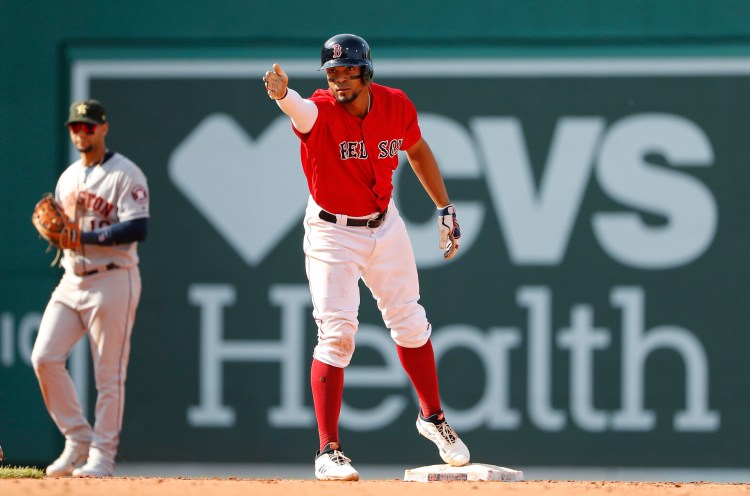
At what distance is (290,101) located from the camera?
4.62 meters

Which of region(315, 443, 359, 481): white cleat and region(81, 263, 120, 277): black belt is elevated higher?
region(81, 263, 120, 277): black belt

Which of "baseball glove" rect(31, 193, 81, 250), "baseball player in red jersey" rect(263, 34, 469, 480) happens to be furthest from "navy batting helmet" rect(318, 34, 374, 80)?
"baseball glove" rect(31, 193, 81, 250)

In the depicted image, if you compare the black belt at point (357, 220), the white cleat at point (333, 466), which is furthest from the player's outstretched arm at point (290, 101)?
the white cleat at point (333, 466)

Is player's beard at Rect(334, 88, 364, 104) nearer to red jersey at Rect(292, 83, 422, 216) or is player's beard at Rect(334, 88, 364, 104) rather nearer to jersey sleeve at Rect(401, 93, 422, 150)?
red jersey at Rect(292, 83, 422, 216)

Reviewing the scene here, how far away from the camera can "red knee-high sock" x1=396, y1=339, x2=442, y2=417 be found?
203 inches

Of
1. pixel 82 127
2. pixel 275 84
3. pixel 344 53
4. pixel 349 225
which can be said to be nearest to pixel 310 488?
pixel 349 225

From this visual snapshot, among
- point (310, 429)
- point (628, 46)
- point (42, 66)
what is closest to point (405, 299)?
point (310, 429)

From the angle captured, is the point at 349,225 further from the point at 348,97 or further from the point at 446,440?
the point at 446,440

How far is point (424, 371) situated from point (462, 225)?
191 centimetres

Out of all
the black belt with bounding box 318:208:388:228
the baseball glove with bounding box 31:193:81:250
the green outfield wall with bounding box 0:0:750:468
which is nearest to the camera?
the black belt with bounding box 318:208:388:228

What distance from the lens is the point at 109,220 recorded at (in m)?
5.97

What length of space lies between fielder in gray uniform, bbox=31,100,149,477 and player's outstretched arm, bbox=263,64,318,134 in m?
1.41

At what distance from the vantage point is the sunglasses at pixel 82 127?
598 cm

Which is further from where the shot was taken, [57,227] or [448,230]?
[57,227]
